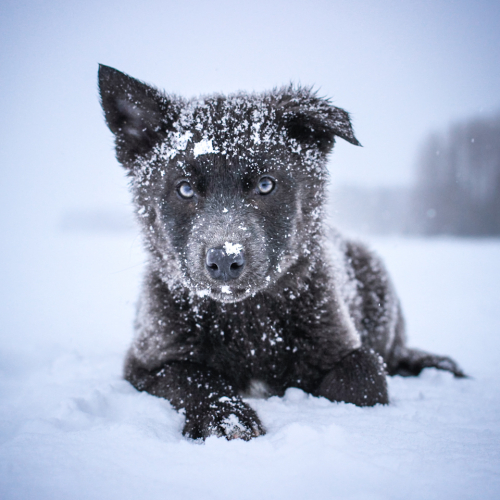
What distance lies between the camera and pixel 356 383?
2385mm

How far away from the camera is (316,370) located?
2566 mm

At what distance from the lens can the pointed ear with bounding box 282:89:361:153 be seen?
2568 mm

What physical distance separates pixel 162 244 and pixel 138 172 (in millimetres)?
633


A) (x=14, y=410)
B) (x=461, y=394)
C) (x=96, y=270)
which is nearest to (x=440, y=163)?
(x=96, y=270)

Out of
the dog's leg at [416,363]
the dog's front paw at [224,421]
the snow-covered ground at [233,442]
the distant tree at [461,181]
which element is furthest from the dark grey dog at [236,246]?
the distant tree at [461,181]

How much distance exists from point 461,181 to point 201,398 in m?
31.1

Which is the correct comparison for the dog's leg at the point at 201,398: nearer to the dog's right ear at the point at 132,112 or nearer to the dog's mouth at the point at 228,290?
the dog's mouth at the point at 228,290

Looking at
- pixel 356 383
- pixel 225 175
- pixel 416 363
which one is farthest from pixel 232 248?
pixel 416 363

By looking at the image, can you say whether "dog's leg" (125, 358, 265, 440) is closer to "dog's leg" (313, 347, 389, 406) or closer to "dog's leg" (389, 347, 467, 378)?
"dog's leg" (313, 347, 389, 406)

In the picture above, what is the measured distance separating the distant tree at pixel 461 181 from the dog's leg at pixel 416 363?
2627cm

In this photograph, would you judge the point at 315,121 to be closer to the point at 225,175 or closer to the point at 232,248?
the point at 225,175

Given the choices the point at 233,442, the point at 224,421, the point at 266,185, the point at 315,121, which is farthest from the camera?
the point at 315,121

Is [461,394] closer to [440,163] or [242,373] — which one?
[242,373]

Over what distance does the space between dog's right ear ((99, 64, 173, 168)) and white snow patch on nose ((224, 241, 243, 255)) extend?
123cm
